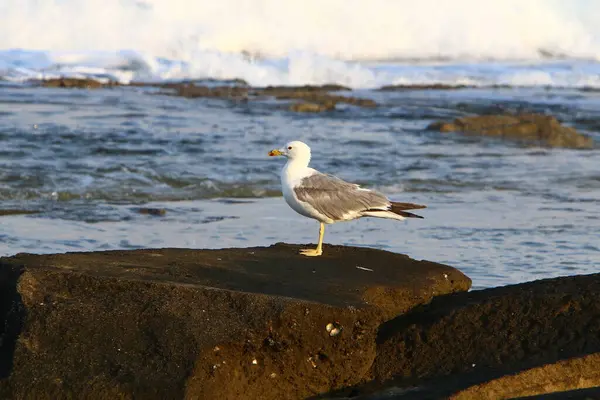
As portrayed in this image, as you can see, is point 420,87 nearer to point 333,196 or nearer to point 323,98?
point 323,98

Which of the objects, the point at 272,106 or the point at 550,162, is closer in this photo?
the point at 550,162

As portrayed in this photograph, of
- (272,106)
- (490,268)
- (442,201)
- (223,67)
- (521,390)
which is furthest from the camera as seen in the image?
(223,67)

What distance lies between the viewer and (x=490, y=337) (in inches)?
170

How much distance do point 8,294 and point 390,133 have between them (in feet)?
41.0

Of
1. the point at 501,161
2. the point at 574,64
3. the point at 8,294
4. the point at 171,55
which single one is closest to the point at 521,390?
the point at 8,294

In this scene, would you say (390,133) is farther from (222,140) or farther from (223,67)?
(223,67)

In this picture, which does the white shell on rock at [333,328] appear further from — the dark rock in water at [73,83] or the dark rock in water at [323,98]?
the dark rock in water at [73,83]

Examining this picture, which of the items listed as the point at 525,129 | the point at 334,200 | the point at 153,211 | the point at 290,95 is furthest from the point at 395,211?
the point at 290,95

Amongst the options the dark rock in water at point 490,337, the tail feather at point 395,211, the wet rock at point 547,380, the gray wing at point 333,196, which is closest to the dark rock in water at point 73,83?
the gray wing at point 333,196

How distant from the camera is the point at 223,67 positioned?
3500 cm

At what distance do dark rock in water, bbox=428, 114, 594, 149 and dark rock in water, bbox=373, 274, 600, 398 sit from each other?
446 inches

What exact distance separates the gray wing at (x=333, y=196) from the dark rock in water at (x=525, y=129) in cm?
1022

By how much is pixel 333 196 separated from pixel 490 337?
1.69 meters

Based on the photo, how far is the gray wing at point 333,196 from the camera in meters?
5.79
